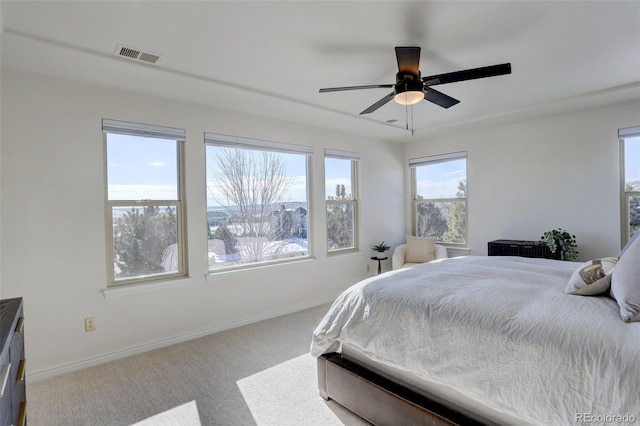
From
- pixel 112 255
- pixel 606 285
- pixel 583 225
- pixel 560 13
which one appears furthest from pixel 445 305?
pixel 583 225

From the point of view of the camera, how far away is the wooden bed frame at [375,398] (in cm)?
151

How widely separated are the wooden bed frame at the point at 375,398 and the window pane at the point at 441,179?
3.84m

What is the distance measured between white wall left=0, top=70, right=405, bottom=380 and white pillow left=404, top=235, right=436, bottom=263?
2.41 m

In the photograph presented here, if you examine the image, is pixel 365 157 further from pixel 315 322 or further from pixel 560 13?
pixel 560 13

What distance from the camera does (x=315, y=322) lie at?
3.68 meters

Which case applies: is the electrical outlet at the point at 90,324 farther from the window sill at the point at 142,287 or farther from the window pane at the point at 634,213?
the window pane at the point at 634,213

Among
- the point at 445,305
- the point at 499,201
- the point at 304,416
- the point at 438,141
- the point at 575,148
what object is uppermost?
the point at 438,141

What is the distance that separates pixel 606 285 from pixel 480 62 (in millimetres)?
1858

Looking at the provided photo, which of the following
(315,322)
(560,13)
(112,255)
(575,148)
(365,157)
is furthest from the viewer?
(365,157)

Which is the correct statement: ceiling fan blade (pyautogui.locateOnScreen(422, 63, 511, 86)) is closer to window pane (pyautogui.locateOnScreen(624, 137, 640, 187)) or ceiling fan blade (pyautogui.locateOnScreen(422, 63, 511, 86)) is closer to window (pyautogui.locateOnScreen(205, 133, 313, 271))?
window (pyautogui.locateOnScreen(205, 133, 313, 271))

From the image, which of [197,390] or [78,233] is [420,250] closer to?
[197,390]

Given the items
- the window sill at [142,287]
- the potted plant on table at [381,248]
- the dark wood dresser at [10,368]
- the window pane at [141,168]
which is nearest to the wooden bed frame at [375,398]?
the dark wood dresser at [10,368]

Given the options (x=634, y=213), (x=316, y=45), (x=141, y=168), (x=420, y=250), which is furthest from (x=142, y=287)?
(x=634, y=213)

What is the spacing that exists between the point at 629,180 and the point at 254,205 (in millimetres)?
4269
